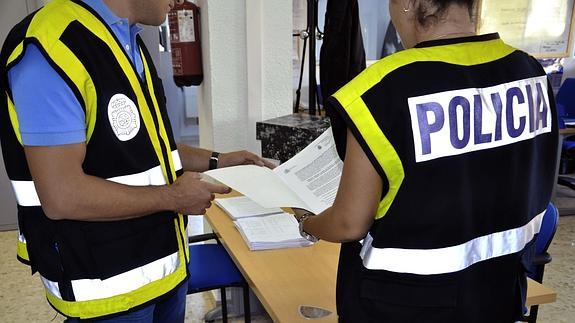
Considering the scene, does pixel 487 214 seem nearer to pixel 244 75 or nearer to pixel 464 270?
pixel 464 270

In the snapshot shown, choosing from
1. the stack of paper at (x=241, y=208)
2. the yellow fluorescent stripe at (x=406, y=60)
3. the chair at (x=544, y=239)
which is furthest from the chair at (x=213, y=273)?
the yellow fluorescent stripe at (x=406, y=60)

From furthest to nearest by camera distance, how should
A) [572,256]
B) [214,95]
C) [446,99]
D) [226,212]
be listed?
[572,256], [214,95], [226,212], [446,99]

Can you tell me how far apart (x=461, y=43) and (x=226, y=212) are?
3.95 ft

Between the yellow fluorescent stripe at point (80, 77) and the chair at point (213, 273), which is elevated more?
the yellow fluorescent stripe at point (80, 77)

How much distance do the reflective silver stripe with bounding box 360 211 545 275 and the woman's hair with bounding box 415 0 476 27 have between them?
A: 386 mm

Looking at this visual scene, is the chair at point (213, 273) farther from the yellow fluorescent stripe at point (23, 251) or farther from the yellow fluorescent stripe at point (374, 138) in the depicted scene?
the yellow fluorescent stripe at point (374, 138)

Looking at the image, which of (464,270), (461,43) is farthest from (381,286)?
(461,43)

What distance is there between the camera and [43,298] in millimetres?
2613

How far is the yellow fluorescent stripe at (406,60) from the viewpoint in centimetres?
74

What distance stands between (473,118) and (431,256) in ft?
0.80

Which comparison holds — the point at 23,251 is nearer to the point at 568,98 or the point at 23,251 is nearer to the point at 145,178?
the point at 145,178

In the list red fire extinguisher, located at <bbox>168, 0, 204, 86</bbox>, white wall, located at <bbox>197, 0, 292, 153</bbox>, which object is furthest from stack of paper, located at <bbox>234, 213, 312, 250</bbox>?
red fire extinguisher, located at <bbox>168, 0, 204, 86</bbox>

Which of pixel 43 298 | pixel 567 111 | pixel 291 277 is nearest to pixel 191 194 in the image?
pixel 291 277

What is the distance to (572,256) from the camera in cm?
311
